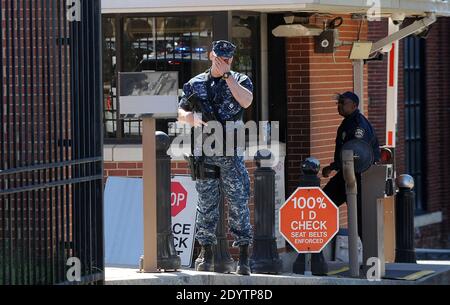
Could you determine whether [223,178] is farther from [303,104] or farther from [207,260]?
[303,104]

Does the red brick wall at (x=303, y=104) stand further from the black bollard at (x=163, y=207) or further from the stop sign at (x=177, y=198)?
the black bollard at (x=163, y=207)

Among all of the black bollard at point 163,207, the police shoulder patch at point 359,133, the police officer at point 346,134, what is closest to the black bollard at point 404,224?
the police officer at point 346,134

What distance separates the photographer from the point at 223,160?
10586mm

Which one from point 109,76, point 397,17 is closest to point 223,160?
point 109,76

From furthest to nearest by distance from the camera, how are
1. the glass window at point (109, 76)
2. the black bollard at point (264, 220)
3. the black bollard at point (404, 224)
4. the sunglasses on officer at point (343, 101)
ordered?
the glass window at point (109, 76), the black bollard at point (404, 224), the sunglasses on officer at point (343, 101), the black bollard at point (264, 220)

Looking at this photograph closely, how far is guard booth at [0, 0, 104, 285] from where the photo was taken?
27.8 feet

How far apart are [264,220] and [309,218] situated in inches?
16.2

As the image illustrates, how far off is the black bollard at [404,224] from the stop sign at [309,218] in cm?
Answer: 190

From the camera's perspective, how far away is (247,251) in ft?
35.2

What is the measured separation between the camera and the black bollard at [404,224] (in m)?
12.5

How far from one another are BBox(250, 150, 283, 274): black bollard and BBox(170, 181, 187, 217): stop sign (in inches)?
49.4
